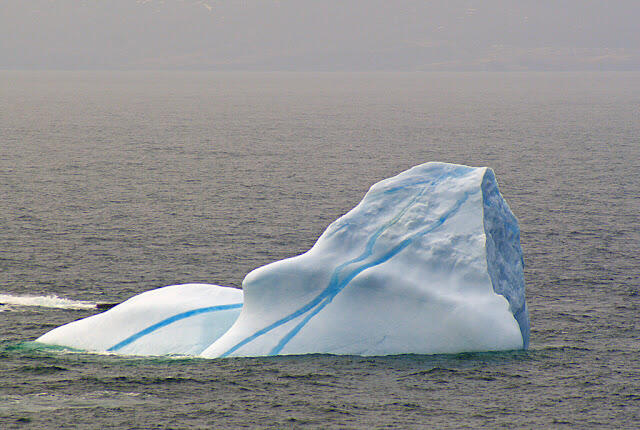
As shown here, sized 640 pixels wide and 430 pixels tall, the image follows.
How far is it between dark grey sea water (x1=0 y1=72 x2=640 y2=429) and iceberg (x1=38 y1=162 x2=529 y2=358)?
0.41 m

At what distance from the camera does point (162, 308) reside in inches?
690

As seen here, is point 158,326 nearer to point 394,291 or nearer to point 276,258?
point 394,291

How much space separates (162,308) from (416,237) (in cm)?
492

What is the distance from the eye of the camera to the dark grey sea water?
14.7 metres

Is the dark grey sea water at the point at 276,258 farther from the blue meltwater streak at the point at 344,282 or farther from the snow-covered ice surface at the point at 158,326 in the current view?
the snow-covered ice surface at the point at 158,326

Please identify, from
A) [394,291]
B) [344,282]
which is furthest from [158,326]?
[394,291]

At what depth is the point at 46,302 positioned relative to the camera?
20.7 metres

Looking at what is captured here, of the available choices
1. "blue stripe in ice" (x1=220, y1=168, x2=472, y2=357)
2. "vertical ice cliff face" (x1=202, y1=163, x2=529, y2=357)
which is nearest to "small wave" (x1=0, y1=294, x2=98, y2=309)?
"vertical ice cliff face" (x1=202, y1=163, x2=529, y2=357)

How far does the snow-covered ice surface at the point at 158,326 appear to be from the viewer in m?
17.0

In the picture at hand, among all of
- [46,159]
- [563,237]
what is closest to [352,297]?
[563,237]

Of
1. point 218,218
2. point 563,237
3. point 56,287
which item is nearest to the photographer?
point 56,287

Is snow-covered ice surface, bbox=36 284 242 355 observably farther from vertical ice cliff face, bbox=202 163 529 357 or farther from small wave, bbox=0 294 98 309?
small wave, bbox=0 294 98 309

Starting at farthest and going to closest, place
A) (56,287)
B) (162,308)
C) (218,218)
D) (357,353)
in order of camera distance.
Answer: (218,218), (56,287), (162,308), (357,353)

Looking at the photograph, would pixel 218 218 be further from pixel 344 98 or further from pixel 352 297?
pixel 344 98
